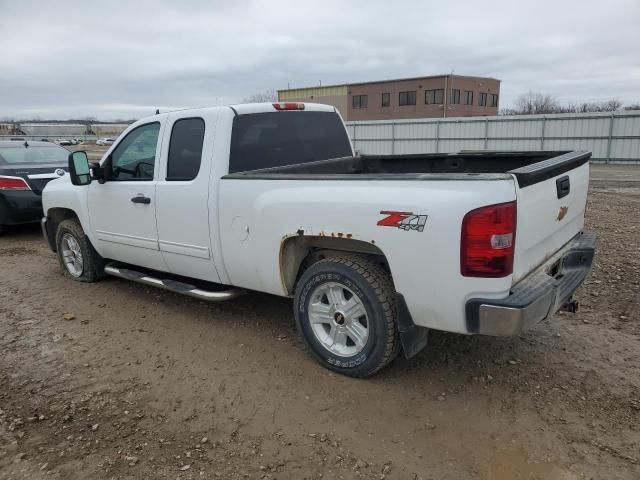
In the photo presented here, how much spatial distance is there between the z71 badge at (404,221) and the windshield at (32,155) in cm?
797

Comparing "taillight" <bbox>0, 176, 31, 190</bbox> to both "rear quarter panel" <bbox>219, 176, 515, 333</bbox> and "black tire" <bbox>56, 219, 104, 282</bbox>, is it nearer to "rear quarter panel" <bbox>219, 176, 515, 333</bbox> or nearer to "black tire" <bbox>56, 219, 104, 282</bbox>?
"black tire" <bbox>56, 219, 104, 282</bbox>

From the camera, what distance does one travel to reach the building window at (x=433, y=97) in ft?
176

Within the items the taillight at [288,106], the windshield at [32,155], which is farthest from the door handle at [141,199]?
the windshield at [32,155]

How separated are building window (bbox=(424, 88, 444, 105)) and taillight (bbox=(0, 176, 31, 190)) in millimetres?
50085

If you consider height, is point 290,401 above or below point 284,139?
below

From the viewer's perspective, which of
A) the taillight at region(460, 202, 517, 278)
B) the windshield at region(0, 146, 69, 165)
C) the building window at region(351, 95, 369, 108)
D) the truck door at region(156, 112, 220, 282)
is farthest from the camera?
the building window at region(351, 95, 369, 108)

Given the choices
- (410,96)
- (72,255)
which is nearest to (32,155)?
(72,255)

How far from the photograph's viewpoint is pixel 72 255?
621 cm

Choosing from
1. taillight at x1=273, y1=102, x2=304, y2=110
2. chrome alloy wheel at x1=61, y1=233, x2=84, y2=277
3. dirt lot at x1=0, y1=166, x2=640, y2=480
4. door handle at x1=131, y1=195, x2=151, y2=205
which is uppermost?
taillight at x1=273, y1=102, x2=304, y2=110

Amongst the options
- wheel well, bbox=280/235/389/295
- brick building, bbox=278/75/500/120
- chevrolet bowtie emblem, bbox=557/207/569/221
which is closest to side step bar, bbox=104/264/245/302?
wheel well, bbox=280/235/389/295

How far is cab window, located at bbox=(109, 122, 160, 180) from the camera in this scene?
15.7 feet

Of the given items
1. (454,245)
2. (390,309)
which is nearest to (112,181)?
(390,309)

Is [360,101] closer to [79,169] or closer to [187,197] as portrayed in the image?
[79,169]

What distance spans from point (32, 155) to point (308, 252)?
748cm
